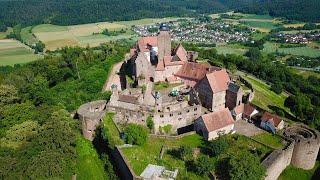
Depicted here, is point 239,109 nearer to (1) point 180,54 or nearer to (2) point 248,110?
(2) point 248,110

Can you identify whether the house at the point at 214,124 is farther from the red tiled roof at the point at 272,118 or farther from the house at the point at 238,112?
the red tiled roof at the point at 272,118

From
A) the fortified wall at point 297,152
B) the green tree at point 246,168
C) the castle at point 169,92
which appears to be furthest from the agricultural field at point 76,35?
the green tree at point 246,168

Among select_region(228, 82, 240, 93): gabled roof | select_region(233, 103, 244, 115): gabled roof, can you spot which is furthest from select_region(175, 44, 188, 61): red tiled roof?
select_region(233, 103, 244, 115): gabled roof

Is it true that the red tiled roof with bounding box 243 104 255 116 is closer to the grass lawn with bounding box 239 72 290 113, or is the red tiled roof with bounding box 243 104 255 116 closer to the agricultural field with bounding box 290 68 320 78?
the grass lawn with bounding box 239 72 290 113

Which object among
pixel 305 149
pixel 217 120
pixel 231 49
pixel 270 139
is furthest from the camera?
pixel 231 49

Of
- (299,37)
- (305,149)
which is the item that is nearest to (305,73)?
(299,37)

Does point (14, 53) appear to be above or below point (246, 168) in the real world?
below
